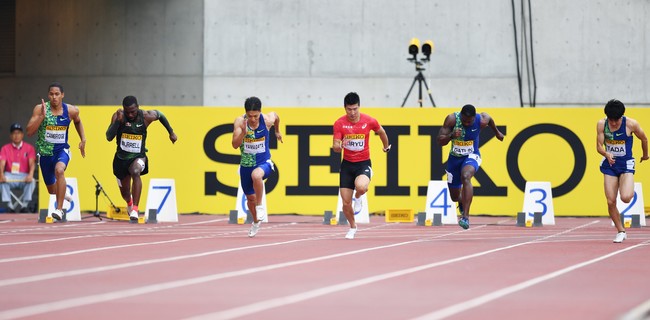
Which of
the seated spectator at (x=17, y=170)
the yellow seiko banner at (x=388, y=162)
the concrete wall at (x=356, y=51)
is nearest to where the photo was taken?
the yellow seiko banner at (x=388, y=162)

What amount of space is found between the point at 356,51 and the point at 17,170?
27.3 ft


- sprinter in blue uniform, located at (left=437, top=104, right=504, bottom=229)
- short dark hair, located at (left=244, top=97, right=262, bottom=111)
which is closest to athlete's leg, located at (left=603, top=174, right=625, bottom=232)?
sprinter in blue uniform, located at (left=437, top=104, right=504, bottom=229)

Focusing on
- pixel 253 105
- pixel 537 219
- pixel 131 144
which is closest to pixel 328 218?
pixel 537 219

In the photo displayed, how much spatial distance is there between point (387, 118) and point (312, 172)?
5.75 ft

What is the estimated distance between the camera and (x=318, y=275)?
11367mm

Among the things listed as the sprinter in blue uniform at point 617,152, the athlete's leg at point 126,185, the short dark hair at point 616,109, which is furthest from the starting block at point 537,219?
the athlete's leg at point 126,185

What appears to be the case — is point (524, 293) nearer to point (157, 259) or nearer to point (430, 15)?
point (157, 259)

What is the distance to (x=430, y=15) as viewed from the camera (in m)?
29.9

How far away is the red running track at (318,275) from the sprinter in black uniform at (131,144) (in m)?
1.42

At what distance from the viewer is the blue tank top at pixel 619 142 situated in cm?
1688

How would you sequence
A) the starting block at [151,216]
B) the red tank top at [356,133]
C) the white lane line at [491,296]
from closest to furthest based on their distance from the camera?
the white lane line at [491,296], the red tank top at [356,133], the starting block at [151,216]

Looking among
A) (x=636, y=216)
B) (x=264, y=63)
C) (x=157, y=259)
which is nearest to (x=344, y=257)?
(x=157, y=259)

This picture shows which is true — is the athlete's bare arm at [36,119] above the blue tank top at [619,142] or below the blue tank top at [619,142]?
above

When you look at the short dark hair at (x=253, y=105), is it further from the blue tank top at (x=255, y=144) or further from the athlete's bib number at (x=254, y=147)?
the athlete's bib number at (x=254, y=147)
